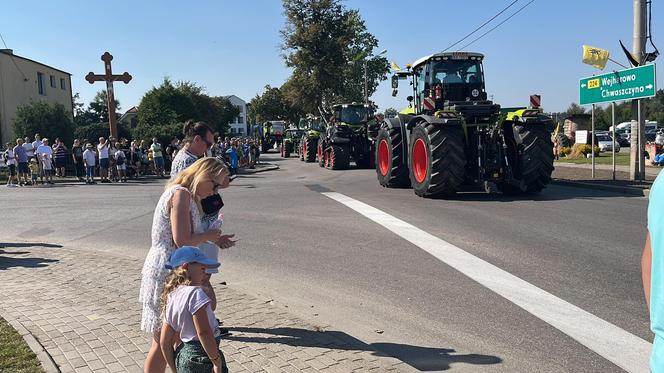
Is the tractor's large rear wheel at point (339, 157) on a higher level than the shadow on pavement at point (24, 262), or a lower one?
higher

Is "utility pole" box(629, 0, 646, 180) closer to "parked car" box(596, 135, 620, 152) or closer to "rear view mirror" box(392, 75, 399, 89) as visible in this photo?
"rear view mirror" box(392, 75, 399, 89)

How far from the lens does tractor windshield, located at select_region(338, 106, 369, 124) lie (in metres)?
24.5

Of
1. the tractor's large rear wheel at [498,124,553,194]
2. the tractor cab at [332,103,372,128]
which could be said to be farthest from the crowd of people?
the tractor's large rear wheel at [498,124,553,194]

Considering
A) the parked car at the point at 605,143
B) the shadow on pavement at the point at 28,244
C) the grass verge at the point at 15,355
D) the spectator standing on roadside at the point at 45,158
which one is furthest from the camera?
the parked car at the point at 605,143

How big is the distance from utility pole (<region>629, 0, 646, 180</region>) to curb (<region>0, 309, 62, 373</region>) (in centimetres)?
1438

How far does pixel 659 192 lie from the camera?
5.30ft

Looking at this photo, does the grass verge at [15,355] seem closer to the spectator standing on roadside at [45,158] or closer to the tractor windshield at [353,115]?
the spectator standing on roadside at [45,158]

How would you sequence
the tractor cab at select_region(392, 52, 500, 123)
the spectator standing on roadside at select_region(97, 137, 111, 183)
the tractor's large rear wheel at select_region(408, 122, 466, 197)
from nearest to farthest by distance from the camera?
the tractor's large rear wheel at select_region(408, 122, 466, 197)
the tractor cab at select_region(392, 52, 500, 123)
the spectator standing on roadside at select_region(97, 137, 111, 183)

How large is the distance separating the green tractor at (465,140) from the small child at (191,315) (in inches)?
354

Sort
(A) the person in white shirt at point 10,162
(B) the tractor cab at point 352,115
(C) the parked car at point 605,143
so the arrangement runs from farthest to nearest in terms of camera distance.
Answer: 1. (C) the parked car at point 605,143
2. (B) the tractor cab at point 352,115
3. (A) the person in white shirt at point 10,162

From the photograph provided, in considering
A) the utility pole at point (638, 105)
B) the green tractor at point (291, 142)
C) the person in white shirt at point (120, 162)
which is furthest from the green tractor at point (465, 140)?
the green tractor at point (291, 142)

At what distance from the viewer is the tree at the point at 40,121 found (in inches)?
1190

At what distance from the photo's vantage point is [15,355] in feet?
13.0

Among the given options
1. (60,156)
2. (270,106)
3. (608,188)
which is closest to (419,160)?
(608,188)
